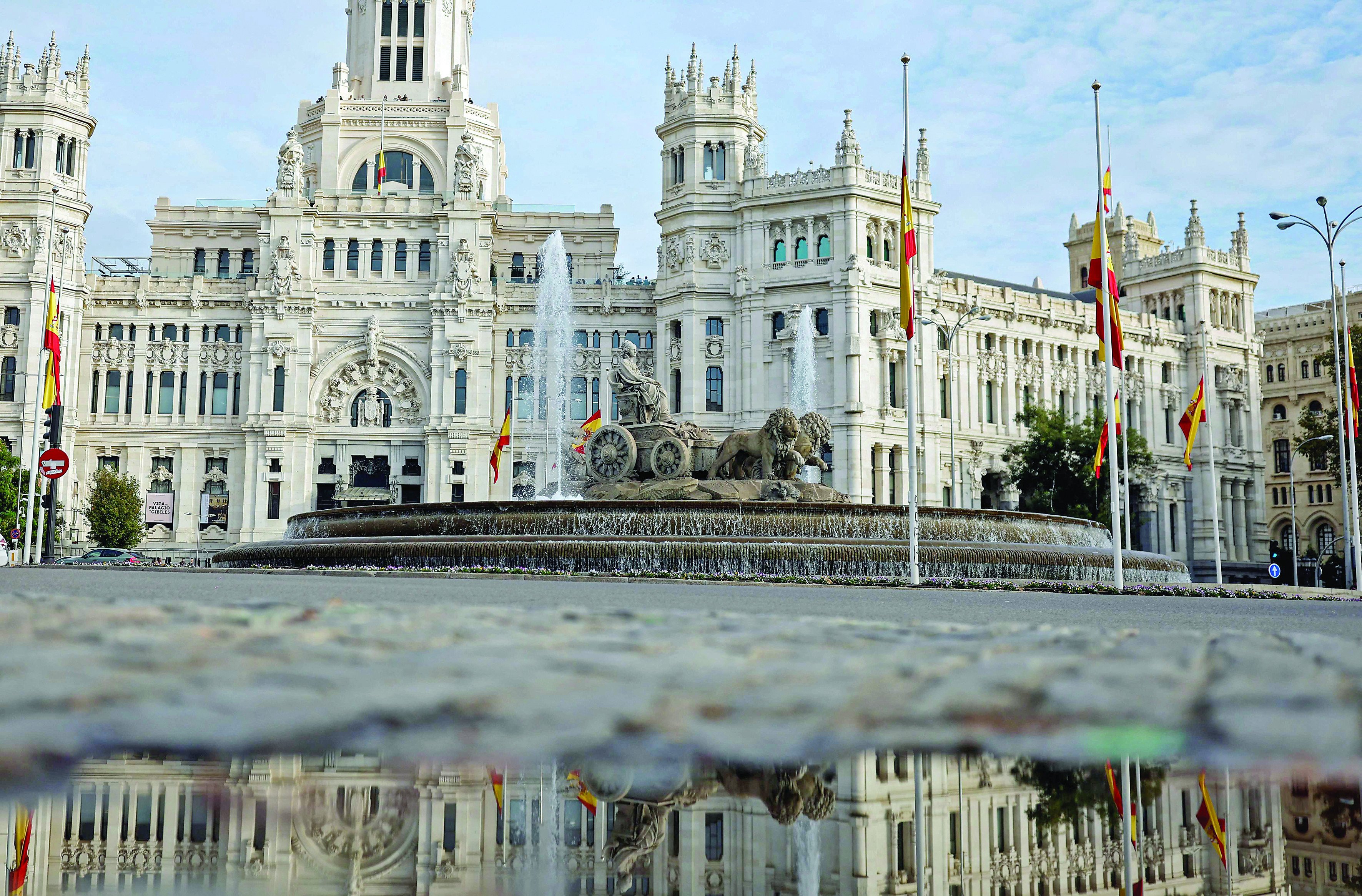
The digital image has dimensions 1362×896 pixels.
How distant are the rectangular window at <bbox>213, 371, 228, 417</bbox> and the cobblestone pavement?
2783 inches

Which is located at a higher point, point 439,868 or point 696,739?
point 696,739

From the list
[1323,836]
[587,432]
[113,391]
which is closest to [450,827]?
[1323,836]

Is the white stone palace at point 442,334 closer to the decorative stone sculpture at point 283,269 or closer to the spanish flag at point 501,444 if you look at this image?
the decorative stone sculpture at point 283,269

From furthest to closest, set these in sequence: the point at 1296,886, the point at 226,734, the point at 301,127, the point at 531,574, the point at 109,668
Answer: the point at 301,127 < the point at 531,574 < the point at 109,668 < the point at 226,734 < the point at 1296,886

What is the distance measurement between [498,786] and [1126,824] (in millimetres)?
913

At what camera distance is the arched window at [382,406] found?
69.8 meters

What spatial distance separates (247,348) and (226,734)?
236ft

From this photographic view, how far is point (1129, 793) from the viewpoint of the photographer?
1963mm

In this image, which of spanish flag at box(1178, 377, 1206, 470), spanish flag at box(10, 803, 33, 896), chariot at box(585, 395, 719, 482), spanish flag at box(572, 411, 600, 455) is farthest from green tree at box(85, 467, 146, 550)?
spanish flag at box(10, 803, 33, 896)

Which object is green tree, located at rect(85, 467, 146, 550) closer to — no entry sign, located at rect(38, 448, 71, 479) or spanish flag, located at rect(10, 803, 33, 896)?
no entry sign, located at rect(38, 448, 71, 479)

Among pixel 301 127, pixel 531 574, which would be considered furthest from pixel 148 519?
pixel 531 574

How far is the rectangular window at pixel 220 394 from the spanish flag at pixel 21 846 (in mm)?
72423

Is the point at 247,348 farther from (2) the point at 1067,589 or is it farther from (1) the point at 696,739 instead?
(1) the point at 696,739

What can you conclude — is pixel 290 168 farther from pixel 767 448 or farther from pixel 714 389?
pixel 767 448
